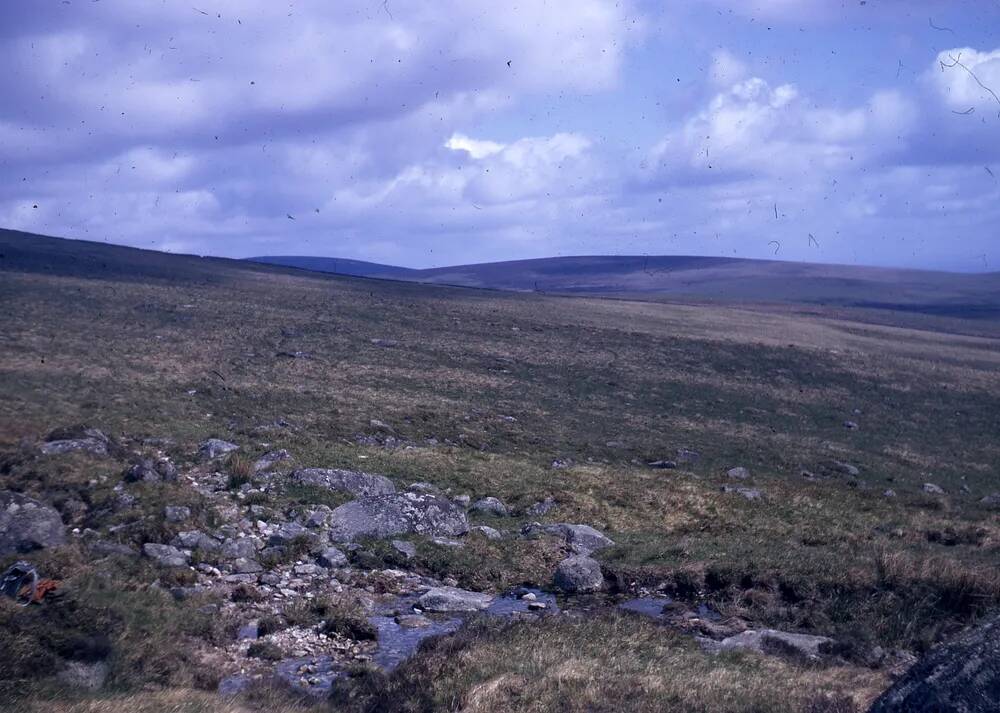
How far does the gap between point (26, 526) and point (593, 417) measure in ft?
77.4

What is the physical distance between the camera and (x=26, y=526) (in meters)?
13.8

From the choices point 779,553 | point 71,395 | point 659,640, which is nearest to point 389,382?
point 71,395

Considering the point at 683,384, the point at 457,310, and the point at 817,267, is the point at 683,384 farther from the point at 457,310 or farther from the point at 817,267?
the point at 817,267

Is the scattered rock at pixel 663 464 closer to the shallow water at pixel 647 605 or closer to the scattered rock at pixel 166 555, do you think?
the shallow water at pixel 647 605

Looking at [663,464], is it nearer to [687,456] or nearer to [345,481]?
[687,456]

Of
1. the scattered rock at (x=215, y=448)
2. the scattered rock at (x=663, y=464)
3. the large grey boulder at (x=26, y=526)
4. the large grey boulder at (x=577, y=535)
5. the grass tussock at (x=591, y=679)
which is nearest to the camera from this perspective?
the grass tussock at (x=591, y=679)

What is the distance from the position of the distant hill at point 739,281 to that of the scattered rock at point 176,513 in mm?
108852

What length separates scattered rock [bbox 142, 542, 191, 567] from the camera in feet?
46.2

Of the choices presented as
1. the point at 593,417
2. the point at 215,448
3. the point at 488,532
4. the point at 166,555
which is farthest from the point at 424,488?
the point at 593,417

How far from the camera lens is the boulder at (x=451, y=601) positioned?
13.6m

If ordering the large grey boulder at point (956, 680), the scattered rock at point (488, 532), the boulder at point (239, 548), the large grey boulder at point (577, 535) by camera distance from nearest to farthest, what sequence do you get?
the large grey boulder at point (956, 680) → the boulder at point (239, 548) → the large grey boulder at point (577, 535) → the scattered rock at point (488, 532)

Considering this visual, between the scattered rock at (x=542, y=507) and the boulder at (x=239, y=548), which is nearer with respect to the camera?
the boulder at (x=239, y=548)

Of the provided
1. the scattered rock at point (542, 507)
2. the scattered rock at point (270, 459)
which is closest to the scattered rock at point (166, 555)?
the scattered rock at point (270, 459)

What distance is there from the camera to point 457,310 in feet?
206
